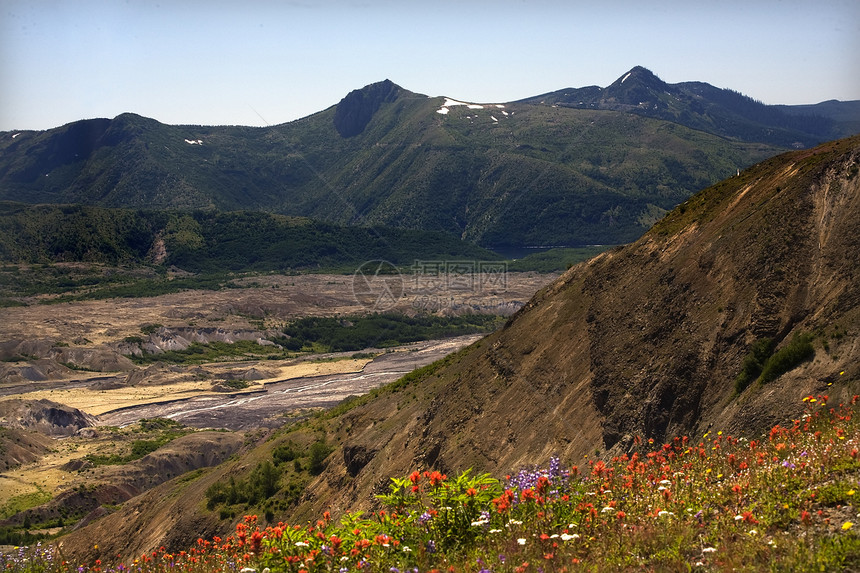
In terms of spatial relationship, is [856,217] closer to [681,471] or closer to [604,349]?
[604,349]

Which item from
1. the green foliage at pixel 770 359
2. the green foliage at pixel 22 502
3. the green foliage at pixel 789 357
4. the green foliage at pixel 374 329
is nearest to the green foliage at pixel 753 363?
the green foliage at pixel 770 359

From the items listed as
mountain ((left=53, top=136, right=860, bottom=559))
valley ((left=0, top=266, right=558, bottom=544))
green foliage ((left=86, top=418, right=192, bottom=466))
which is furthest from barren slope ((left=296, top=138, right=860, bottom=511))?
green foliage ((left=86, top=418, right=192, bottom=466))

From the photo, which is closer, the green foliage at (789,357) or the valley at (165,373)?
the green foliage at (789,357)

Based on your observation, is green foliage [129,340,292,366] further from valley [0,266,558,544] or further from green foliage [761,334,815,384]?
green foliage [761,334,815,384]

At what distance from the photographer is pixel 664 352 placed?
19.9 m

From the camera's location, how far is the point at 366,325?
13712cm

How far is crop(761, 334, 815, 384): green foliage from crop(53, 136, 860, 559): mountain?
0.09ft

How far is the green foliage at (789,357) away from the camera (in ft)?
50.9

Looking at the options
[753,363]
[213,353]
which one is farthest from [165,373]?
[753,363]

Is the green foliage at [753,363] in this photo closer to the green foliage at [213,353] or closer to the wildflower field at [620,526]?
the wildflower field at [620,526]

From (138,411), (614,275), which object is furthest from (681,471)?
(138,411)

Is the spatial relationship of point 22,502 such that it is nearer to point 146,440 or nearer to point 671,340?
point 146,440

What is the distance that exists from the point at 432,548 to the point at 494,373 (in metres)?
18.8

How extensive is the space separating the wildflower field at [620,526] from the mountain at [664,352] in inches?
222
